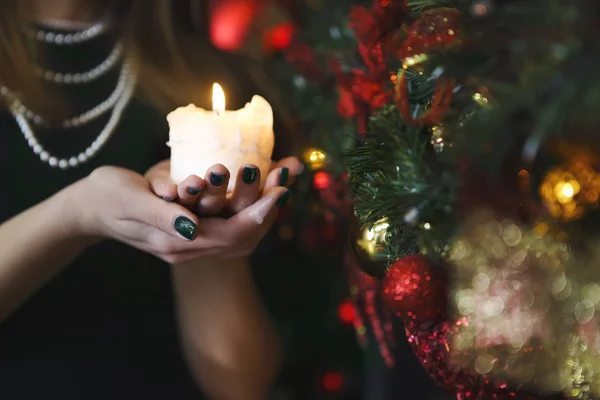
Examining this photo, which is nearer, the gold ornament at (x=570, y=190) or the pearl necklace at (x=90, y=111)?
the gold ornament at (x=570, y=190)

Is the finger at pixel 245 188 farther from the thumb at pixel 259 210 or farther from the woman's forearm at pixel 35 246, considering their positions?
the woman's forearm at pixel 35 246

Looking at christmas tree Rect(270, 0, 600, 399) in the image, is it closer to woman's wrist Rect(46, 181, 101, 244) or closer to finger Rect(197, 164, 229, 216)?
finger Rect(197, 164, 229, 216)

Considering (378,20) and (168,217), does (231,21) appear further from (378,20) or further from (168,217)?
(168,217)

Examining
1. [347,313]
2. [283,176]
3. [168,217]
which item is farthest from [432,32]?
[347,313]

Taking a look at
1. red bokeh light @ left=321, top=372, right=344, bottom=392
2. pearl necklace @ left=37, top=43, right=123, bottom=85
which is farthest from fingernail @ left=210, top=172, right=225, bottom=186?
red bokeh light @ left=321, top=372, right=344, bottom=392

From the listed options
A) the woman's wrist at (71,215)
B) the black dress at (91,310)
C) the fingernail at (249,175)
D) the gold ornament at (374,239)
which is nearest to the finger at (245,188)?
the fingernail at (249,175)

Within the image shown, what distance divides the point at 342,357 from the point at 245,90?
0.56m

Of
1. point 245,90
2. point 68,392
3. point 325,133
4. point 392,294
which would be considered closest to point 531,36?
point 392,294

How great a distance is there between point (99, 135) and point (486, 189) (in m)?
0.66

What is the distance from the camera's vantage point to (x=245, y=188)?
1.74ft

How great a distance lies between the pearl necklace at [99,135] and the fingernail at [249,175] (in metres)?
0.51

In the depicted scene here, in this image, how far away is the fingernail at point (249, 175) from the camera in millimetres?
514

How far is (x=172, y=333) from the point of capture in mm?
939

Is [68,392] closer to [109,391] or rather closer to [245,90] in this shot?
[109,391]
